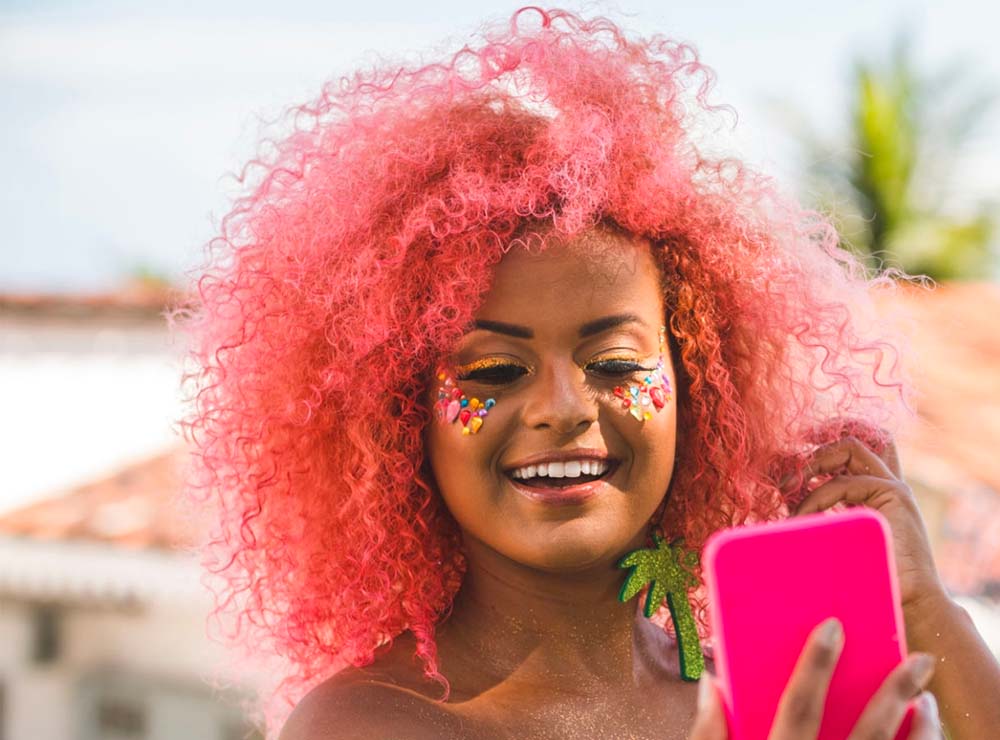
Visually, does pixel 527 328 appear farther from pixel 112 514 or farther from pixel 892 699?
pixel 112 514

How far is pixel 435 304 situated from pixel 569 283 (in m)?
0.22

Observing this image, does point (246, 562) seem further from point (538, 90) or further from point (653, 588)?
Result: point (538, 90)

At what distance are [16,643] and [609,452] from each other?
258 inches

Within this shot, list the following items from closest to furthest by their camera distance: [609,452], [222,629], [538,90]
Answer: [609,452] → [538,90] → [222,629]

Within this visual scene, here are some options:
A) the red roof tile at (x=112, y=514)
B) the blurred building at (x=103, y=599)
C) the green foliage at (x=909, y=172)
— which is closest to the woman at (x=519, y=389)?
the blurred building at (x=103, y=599)

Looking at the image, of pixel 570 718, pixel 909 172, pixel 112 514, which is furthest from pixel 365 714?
pixel 909 172

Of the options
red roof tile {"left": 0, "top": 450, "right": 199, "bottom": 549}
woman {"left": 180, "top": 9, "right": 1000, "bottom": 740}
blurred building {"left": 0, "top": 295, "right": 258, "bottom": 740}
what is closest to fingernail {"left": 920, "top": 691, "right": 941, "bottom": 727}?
woman {"left": 180, "top": 9, "right": 1000, "bottom": 740}

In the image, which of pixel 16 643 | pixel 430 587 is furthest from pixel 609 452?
pixel 16 643

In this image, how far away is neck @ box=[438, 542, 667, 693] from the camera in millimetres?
2209

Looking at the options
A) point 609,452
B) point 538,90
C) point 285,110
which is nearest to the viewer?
point 609,452

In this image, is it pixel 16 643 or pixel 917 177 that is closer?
pixel 16 643

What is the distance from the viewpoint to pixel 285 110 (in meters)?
2.45

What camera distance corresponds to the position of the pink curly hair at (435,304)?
222 centimetres

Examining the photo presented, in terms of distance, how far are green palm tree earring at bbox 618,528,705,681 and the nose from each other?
0.31 meters
